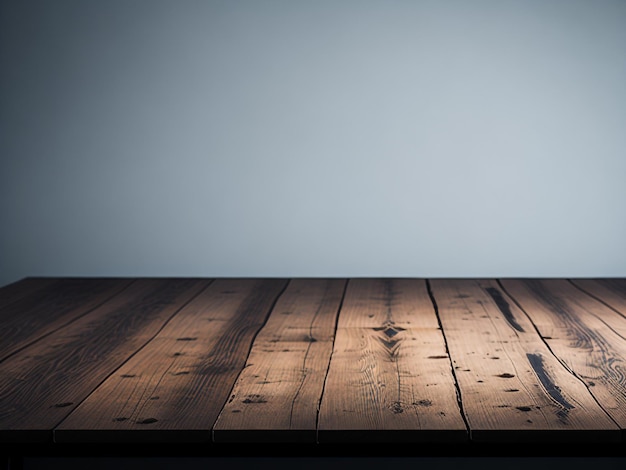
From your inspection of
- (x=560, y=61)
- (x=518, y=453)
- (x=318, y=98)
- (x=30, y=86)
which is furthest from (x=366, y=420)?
(x=30, y=86)

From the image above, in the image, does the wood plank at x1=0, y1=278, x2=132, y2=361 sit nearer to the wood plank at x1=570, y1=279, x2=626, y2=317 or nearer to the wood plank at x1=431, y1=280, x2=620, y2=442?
the wood plank at x1=431, y1=280, x2=620, y2=442

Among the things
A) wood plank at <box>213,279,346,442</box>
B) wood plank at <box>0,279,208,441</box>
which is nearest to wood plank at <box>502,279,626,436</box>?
wood plank at <box>213,279,346,442</box>

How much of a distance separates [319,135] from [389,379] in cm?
141

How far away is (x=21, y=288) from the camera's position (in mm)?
2578

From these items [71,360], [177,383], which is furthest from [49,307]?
[177,383]

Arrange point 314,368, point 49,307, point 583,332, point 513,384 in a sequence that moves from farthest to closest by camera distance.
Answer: point 49,307, point 583,332, point 314,368, point 513,384

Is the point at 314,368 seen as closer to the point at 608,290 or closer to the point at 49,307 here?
the point at 49,307

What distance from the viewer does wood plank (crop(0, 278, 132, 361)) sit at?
1889 mm

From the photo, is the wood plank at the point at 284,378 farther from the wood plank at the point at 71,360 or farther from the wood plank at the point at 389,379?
the wood plank at the point at 71,360

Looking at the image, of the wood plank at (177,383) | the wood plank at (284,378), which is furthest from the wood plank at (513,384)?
the wood plank at (177,383)

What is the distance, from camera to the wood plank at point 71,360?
51.1 inches

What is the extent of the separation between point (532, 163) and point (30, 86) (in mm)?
1836

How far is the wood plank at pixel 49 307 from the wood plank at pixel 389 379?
2.48ft

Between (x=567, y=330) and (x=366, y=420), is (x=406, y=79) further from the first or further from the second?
(x=366, y=420)
